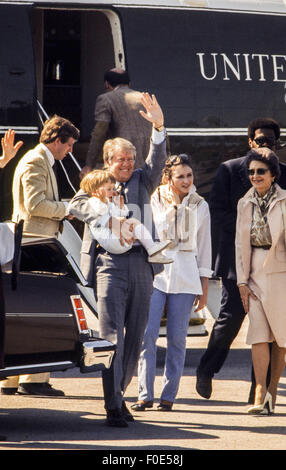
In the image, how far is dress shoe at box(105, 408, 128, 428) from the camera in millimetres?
7641

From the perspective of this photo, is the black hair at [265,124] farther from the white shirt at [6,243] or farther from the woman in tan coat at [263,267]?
the white shirt at [6,243]

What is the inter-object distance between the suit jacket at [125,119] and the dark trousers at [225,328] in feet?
4.86

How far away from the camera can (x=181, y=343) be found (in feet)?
28.0

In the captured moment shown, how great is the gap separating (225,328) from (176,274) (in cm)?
64

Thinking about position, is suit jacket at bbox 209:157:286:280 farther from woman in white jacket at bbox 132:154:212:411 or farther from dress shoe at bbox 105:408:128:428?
dress shoe at bbox 105:408:128:428

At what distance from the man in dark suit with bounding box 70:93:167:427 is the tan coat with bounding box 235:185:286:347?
74 cm

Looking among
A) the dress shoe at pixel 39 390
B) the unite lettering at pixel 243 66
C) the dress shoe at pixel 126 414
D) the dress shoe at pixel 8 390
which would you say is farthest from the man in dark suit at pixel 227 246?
the unite lettering at pixel 243 66

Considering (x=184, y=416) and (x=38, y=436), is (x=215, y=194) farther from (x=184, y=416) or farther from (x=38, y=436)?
(x=38, y=436)

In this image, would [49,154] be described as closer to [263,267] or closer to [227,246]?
[227,246]

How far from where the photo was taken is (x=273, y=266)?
841 centimetres

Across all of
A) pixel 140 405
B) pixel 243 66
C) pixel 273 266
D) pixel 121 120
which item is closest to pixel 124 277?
pixel 140 405

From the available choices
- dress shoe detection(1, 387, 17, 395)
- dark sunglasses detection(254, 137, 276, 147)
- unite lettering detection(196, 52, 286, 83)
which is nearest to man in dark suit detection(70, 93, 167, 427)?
dark sunglasses detection(254, 137, 276, 147)

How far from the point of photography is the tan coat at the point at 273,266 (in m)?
8.37

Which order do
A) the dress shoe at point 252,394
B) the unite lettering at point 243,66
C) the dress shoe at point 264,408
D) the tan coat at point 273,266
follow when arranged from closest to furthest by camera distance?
the dress shoe at point 264,408 < the tan coat at point 273,266 < the dress shoe at point 252,394 < the unite lettering at point 243,66
